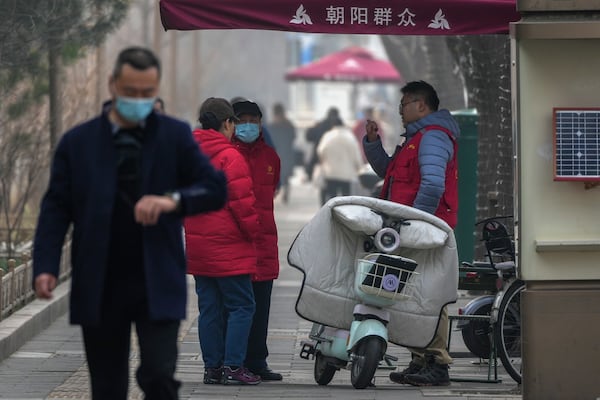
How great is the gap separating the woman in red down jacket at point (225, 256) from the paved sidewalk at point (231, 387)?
7.2 inches

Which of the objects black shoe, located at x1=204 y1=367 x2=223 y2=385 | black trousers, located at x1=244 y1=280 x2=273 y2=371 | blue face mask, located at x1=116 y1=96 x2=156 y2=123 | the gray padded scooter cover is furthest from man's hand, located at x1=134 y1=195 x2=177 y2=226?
black trousers, located at x1=244 y1=280 x2=273 y2=371

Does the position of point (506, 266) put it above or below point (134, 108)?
below

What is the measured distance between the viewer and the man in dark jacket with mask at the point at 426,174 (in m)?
8.59

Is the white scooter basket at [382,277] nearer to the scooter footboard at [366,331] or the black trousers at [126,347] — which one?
the scooter footboard at [366,331]

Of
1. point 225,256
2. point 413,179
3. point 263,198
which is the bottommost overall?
point 225,256

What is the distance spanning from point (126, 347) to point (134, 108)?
0.89m

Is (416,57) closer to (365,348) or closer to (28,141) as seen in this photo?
(28,141)

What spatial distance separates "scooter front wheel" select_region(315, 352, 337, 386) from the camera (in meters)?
8.70

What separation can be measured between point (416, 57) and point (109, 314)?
18450 millimetres

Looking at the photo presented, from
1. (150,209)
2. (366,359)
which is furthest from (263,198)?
(150,209)

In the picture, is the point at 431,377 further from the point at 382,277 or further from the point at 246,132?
the point at 246,132

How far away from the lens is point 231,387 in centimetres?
870

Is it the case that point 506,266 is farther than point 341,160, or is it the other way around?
point 341,160

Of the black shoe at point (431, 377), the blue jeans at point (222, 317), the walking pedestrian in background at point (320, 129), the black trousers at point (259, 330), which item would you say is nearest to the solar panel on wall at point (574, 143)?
the black shoe at point (431, 377)
